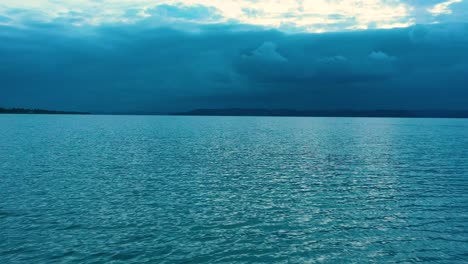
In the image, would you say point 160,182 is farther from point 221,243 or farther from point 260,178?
point 221,243

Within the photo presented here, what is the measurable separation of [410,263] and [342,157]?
5267cm

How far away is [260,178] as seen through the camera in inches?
1919

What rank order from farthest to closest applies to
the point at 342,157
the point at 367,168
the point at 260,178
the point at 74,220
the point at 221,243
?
the point at 342,157
the point at 367,168
the point at 260,178
the point at 74,220
the point at 221,243

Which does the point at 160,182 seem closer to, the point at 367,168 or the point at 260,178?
the point at 260,178

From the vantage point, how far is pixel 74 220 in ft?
94.8

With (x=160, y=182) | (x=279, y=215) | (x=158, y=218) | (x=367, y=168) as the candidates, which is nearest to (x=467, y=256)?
(x=279, y=215)

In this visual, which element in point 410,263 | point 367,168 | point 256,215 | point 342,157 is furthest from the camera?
point 342,157

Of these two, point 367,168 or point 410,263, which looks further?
point 367,168

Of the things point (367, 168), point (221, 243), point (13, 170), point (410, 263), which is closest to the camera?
point (410, 263)

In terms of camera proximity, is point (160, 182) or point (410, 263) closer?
point (410, 263)

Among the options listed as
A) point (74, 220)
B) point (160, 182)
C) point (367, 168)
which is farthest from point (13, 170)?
point (367, 168)

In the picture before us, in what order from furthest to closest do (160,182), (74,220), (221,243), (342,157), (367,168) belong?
1. (342,157)
2. (367,168)
3. (160,182)
4. (74,220)
5. (221,243)

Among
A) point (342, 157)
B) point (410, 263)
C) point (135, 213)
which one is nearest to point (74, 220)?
point (135, 213)

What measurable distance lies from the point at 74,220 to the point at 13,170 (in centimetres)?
2977
